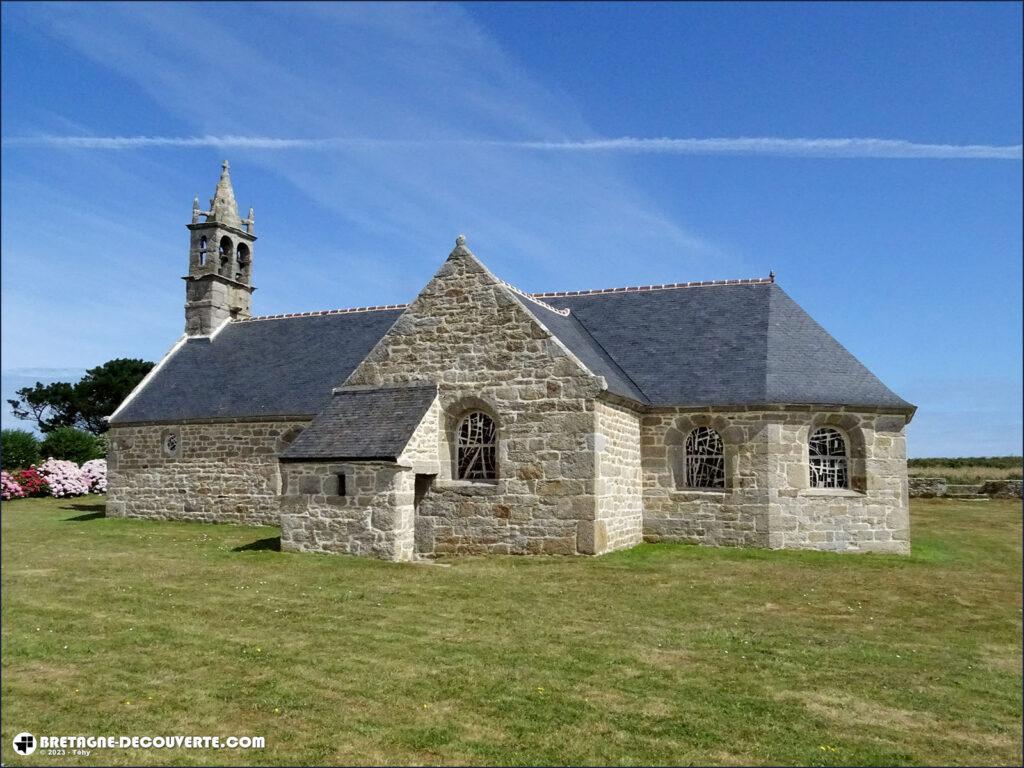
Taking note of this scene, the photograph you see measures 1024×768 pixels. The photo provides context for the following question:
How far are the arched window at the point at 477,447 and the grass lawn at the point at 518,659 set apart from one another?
131 inches

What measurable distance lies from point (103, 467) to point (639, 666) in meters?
28.1

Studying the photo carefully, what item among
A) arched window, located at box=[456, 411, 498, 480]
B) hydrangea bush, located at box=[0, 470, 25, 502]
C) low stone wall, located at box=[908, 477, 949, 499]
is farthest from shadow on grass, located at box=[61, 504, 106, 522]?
low stone wall, located at box=[908, 477, 949, 499]

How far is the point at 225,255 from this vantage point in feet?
97.6

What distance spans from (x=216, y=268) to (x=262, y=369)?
5.70 metres

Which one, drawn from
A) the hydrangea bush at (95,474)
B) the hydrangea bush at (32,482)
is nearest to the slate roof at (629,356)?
the hydrangea bush at (32,482)

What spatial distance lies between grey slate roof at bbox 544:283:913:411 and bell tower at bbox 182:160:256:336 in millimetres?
12745

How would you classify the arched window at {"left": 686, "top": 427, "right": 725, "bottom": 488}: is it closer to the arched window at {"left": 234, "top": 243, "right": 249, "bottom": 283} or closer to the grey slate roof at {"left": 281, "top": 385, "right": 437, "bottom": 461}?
the grey slate roof at {"left": 281, "top": 385, "right": 437, "bottom": 461}

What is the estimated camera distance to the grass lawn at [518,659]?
20.7 ft

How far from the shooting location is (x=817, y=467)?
1861 cm

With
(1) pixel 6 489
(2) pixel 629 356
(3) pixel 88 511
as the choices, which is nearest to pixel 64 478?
(3) pixel 88 511

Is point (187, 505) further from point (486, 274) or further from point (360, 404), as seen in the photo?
point (486, 274)

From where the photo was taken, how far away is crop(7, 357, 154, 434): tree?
165 ft

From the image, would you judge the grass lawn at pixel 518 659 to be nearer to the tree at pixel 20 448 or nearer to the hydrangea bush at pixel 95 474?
the tree at pixel 20 448

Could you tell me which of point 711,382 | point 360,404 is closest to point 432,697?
point 360,404
